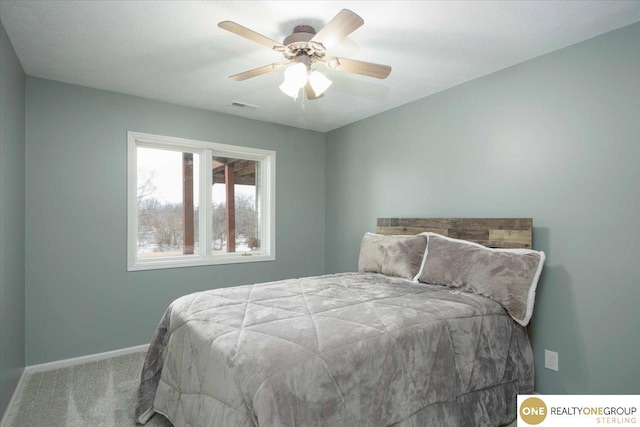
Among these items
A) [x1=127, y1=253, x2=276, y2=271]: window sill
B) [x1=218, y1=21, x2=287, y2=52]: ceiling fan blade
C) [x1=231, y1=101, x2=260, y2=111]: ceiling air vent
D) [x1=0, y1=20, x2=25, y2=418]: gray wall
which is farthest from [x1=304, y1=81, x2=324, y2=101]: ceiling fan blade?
[x1=127, y1=253, x2=276, y2=271]: window sill

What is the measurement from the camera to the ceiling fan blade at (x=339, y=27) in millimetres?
1686

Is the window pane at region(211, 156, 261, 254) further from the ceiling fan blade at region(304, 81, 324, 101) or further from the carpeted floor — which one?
the ceiling fan blade at region(304, 81, 324, 101)

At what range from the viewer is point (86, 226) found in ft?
10.5

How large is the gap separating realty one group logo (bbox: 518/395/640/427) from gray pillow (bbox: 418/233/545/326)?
48cm

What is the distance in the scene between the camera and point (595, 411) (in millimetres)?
2027

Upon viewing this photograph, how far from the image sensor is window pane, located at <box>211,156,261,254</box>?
162 inches

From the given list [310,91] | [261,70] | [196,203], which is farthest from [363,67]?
[196,203]

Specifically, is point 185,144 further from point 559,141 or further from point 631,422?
point 631,422

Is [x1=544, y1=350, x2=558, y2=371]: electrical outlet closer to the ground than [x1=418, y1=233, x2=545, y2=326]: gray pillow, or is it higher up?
closer to the ground

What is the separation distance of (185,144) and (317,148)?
70.2 inches

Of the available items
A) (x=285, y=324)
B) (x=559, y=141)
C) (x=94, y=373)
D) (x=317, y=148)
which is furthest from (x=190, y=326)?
(x=317, y=148)

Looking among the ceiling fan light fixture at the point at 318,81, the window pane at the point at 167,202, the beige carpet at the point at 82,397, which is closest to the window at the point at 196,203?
the window pane at the point at 167,202

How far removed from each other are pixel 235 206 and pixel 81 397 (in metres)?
2.37

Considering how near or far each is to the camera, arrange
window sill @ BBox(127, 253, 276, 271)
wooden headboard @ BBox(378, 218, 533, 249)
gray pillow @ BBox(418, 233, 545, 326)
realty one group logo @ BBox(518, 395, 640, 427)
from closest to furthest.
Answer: realty one group logo @ BBox(518, 395, 640, 427), gray pillow @ BBox(418, 233, 545, 326), wooden headboard @ BBox(378, 218, 533, 249), window sill @ BBox(127, 253, 276, 271)
